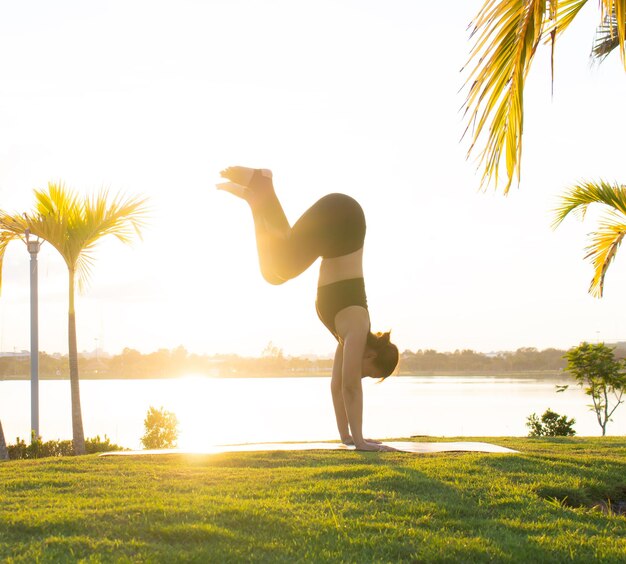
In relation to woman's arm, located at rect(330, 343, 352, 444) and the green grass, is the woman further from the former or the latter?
the green grass

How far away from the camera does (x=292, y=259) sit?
4957 mm

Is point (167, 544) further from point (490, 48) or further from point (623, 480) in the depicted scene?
point (623, 480)

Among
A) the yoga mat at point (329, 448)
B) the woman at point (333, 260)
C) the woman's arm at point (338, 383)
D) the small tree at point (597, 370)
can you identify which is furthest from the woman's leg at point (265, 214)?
the small tree at point (597, 370)

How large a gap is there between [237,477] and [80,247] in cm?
665

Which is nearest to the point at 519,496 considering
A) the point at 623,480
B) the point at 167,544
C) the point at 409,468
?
the point at 409,468

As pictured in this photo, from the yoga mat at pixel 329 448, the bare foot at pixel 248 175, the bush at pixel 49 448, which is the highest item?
the bare foot at pixel 248 175

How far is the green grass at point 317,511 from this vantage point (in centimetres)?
303

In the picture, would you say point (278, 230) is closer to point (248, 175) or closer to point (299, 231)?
point (299, 231)

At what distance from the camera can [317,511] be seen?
3678 mm

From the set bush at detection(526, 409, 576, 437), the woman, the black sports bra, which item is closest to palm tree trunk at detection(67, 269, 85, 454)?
the woman

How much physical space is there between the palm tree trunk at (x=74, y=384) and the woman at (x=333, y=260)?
5.63 meters

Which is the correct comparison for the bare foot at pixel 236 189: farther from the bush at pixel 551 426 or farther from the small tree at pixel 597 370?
the small tree at pixel 597 370

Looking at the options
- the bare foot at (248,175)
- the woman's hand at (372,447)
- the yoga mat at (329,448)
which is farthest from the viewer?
the yoga mat at (329,448)

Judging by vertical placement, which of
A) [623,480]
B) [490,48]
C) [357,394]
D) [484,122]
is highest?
[490,48]
